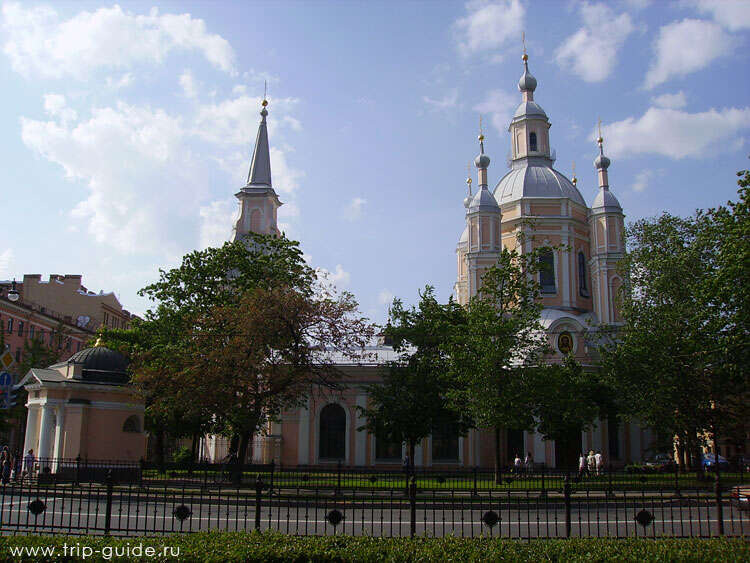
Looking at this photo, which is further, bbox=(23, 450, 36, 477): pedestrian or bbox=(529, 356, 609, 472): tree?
bbox=(529, 356, 609, 472): tree

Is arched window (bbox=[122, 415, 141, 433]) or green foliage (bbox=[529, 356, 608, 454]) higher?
green foliage (bbox=[529, 356, 608, 454])

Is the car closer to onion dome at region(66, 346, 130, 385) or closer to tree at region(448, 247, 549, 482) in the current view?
A: tree at region(448, 247, 549, 482)

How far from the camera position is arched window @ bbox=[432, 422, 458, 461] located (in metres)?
37.3

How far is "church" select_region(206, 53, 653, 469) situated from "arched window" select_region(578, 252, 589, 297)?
0.25 ft

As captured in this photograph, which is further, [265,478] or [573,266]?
[573,266]

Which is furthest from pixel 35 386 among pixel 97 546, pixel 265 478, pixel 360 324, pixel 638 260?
pixel 638 260

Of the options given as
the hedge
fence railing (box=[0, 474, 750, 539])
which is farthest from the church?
the hedge

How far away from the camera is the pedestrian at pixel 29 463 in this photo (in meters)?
22.2

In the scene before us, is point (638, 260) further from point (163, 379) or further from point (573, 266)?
point (163, 379)

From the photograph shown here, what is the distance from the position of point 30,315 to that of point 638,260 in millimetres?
43547

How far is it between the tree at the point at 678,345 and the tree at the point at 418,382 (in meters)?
7.70

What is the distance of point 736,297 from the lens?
21047 mm

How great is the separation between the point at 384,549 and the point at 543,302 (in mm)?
36296

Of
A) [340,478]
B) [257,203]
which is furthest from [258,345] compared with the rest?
[257,203]
